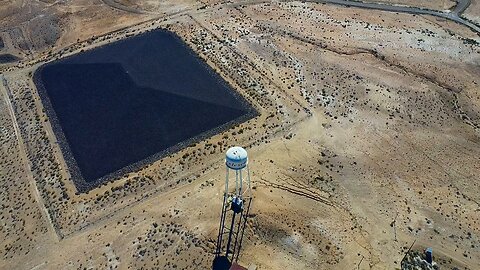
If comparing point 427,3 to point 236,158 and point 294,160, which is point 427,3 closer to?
point 294,160

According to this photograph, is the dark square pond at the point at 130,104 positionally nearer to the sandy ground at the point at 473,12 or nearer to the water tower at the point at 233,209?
the water tower at the point at 233,209

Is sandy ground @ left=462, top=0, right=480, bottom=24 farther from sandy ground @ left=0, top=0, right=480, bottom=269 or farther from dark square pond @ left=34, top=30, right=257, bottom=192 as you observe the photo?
dark square pond @ left=34, top=30, right=257, bottom=192

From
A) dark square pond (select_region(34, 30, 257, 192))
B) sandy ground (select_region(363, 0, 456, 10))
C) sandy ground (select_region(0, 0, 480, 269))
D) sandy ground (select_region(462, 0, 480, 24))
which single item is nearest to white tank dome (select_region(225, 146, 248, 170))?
sandy ground (select_region(0, 0, 480, 269))

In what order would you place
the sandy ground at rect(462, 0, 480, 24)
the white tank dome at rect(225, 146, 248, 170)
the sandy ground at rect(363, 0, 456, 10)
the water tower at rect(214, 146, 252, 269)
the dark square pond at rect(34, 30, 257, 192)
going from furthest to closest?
the sandy ground at rect(363, 0, 456, 10) < the sandy ground at rect(462, 0, 480, 24) < the dark square pond at rect(34, 30, 257, 192) < the water tower at rect(214, 146, 252, 269) < the white tank dome at rect(225, 146, 248, 170)

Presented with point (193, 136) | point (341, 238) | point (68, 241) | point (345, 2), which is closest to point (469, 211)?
point (341, 238)

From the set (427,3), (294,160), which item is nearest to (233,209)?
(294,160)

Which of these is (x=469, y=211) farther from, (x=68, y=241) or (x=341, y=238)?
(x=68, y=241)

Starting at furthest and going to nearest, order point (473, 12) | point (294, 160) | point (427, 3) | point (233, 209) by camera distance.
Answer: point (427, 3)
point (473, 12)
point (294, 160)
point (233, 209)
